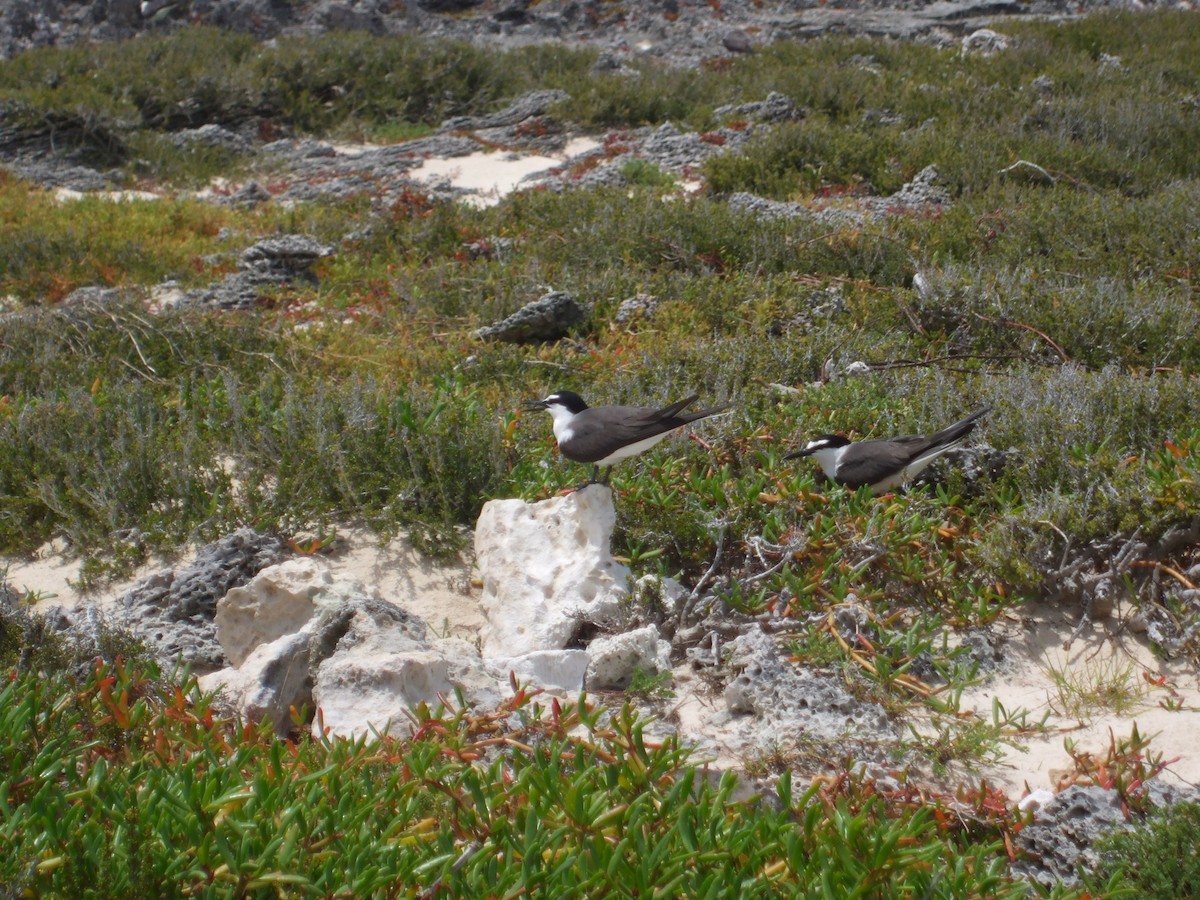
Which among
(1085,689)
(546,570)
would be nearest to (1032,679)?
(1085,689)

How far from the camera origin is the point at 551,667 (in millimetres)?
3729

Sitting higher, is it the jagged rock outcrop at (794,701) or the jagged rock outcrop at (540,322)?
the jagged rock outcrop at (794,701)

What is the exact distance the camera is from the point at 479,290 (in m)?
7.80

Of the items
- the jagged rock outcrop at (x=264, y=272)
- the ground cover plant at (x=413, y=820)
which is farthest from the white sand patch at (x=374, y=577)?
the jagged rock outcrop at (x=264, y=272)

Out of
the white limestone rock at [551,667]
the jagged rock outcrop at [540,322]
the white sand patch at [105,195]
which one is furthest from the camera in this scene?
the white sand patch at [105,195]

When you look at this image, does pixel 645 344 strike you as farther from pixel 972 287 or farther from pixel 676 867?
pixel 676 867

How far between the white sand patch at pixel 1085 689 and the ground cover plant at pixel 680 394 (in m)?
0.13

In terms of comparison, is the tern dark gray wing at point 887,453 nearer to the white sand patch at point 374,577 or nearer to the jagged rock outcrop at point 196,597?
the white sand patch at point 374,577

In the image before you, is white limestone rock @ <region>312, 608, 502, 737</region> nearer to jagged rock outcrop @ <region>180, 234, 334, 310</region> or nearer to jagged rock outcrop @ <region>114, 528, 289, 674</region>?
jagged rock outcrop @ <region>114, 528, 289, 674</region>

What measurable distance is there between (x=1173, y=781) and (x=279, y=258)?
7682mm

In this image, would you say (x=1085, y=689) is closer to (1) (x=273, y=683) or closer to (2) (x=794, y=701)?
(2) (x=794, y=701)

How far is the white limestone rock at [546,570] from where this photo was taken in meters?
4.00

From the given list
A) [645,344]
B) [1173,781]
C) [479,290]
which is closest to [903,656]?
[1173,781]

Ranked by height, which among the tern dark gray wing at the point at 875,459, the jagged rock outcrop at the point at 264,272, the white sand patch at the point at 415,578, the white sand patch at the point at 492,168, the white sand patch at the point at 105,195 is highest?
the tern dark gray wing at the point at 875,459
